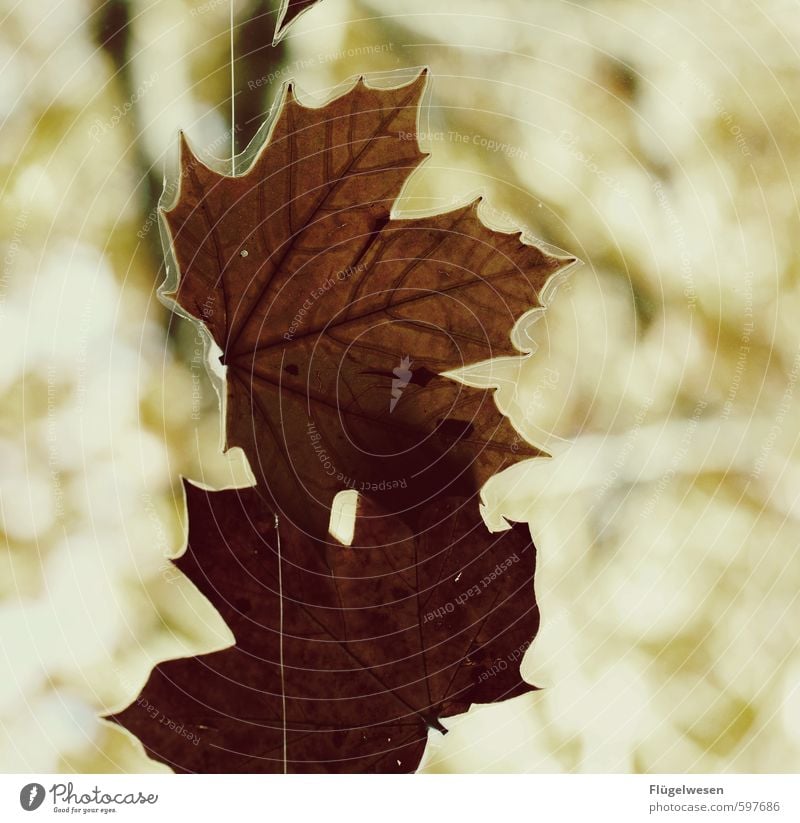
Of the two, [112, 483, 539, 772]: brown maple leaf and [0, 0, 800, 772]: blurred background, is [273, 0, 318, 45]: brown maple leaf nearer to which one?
[0, 0, 800, 772]: blurred background

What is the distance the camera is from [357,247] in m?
0.64

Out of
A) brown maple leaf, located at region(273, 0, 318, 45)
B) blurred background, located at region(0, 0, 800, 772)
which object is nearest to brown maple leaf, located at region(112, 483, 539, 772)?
blurred background, located at region(0, 0, 800, 772)

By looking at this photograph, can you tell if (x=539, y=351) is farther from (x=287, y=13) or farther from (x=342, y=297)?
(x=287, y=13)

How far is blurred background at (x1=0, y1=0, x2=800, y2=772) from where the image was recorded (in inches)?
27.3

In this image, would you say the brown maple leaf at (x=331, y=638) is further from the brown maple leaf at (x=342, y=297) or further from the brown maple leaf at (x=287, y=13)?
the brown maple leaf at (x=287, y=13)

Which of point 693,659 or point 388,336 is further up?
point 388,336

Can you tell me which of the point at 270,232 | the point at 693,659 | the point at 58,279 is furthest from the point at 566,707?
the point at 58,279

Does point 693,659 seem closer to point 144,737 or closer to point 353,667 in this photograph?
point 353,667

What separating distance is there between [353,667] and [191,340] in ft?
1.30

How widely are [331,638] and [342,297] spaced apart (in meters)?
0.36

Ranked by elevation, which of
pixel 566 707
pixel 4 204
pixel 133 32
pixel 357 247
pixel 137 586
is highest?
pixel 133 32

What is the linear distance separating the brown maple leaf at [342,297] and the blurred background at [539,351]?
0.06 meters

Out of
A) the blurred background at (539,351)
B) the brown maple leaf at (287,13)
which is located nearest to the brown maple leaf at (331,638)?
the blurred background at (539,351)

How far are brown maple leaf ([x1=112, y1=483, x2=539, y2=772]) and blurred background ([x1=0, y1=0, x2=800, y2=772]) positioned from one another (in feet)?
0.13
